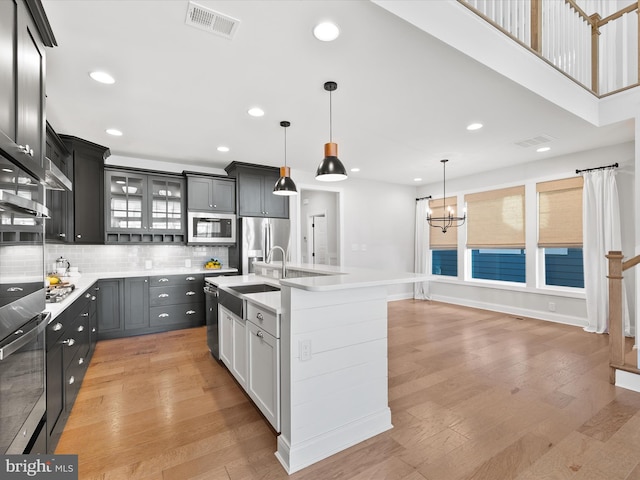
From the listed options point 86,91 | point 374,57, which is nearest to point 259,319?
point 374,57

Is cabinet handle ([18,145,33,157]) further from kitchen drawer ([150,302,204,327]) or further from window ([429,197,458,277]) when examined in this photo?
window ([429,197,458,277])

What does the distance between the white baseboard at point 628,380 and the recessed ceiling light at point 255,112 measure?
4.22 meters

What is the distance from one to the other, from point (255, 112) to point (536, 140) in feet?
12.3

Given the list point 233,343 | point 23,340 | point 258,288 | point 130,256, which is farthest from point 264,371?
point 130,256

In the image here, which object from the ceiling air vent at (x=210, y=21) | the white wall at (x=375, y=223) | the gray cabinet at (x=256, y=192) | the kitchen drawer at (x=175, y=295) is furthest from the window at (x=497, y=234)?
the ceiling air vent at (x=210, y=21)

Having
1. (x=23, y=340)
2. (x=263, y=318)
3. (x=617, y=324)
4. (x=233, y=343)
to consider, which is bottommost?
(x=233, y=343)

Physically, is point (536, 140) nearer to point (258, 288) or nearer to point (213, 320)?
point (258, 288)

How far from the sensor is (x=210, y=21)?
195cm

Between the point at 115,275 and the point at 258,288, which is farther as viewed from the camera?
the point at 115,275

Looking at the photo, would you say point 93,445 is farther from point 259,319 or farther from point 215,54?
point 215,54

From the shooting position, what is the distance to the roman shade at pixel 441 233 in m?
6.52

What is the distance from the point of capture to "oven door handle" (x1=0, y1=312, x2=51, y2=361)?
1069 millimetres

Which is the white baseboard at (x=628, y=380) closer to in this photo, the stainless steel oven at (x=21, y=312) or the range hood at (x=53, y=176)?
the stainless steel oven at (x=21, y=312)

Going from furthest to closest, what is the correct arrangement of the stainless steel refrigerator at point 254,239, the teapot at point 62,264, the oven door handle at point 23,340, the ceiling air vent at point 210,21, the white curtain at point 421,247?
the white curtain at point 421,247 < the stainless steel refrigerator at point 254,239 < the teapot at point 62,264 < the ceiling air vent at point 210,21 < the oven door handle at point 23,340
